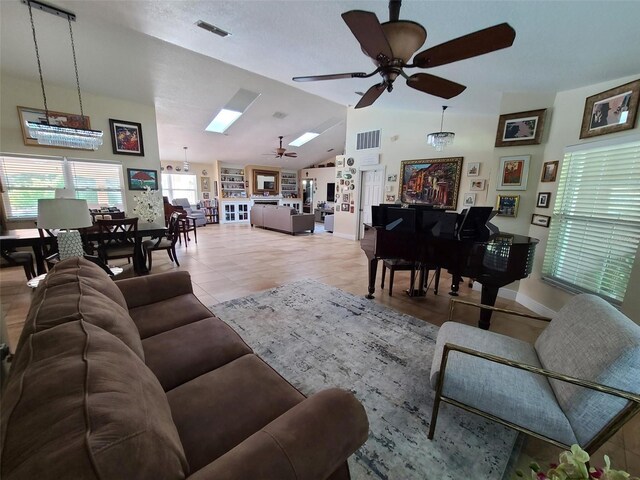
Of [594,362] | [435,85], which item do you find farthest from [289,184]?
[594,362]

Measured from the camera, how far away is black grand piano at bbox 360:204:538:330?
2305 mm

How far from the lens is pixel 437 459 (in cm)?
137

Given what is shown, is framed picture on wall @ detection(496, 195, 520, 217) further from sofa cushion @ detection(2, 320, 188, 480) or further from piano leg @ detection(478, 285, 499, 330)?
sofa cushion @ detection(2, 320, 188, 480)

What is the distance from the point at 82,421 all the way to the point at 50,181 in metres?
5.93

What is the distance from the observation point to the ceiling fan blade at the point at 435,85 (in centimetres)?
204

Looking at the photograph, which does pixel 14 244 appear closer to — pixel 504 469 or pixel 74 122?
pixel 74 122

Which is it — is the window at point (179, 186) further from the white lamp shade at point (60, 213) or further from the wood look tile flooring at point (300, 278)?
the white lamp shade at point (60, 213)

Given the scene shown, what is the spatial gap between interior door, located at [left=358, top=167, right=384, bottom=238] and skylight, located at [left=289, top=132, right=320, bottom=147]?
3.04m

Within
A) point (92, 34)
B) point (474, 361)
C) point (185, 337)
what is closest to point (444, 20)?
point (474, 361)

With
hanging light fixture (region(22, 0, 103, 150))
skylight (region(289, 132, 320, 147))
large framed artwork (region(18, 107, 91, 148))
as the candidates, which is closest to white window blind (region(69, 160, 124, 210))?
large framed artwork (region(18, 107, 91, 148))

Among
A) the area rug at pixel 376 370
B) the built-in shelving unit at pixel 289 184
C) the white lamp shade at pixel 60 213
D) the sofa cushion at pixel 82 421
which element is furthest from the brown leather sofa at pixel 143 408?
the built-in shelving unit at pixel 289 184

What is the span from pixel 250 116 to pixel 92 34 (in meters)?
3.53

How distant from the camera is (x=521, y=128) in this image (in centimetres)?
320

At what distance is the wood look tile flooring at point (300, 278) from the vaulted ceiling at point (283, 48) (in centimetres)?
250
